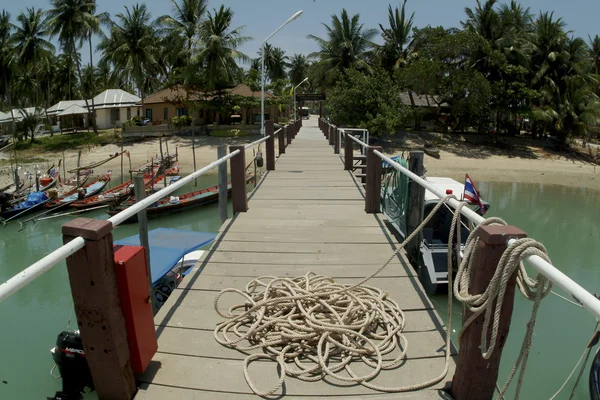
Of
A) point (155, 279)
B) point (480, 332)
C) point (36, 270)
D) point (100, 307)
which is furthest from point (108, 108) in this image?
point (480, 332)

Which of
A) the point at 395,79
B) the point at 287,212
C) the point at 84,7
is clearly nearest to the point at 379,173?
the point at 287,212

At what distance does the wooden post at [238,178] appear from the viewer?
629cm

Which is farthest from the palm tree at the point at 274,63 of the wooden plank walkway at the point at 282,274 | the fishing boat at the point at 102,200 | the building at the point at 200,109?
the wooden plank walkway at the point at 282,274

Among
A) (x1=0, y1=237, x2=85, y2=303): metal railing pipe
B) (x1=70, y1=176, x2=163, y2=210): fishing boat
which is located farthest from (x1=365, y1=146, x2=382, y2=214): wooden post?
A: (x1=70, y1=176, x2=163, y2=210): fishing boat

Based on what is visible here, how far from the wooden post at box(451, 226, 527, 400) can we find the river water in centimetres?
644

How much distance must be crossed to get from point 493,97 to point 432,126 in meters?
9.69

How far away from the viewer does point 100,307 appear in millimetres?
2283

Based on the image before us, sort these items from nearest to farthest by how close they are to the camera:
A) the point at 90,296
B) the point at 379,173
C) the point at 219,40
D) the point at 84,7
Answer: the point at 90,296 → the point at 379,173 → the point at 219,40 → the point at 84,7

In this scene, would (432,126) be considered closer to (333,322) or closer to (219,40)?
(219,40)

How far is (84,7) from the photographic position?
41.4m

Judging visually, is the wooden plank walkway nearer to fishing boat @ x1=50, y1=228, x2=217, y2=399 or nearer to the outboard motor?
fishing boat @ x1=50, y1=228, x2=217, y2=399

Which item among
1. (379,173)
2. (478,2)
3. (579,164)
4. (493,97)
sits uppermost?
(478,2)

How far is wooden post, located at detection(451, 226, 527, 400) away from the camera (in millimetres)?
2158

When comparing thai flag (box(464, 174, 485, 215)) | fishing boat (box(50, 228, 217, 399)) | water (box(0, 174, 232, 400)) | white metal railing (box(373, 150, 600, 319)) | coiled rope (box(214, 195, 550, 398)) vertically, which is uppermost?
white metal railing (box(373, 150, 600, 319))
